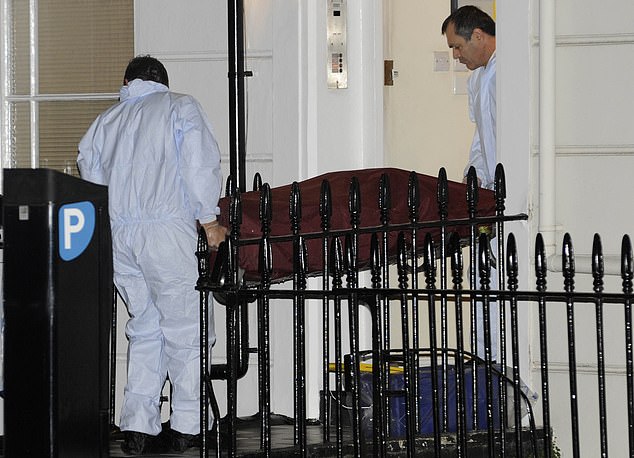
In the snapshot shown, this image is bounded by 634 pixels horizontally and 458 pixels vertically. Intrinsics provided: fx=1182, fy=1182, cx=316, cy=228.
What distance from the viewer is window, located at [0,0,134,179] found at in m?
6.55

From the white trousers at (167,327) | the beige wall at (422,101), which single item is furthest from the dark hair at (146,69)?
the beige wall at (422,101)

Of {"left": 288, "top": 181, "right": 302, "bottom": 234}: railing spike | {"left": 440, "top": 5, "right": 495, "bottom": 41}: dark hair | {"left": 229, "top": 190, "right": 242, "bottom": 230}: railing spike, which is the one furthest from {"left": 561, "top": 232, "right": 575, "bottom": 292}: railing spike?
{"left": 440, "top": 5, "right": 495, "bottom": 41}: dark hair

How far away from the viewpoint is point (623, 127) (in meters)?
5.65

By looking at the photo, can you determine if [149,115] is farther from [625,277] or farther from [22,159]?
[625,277]

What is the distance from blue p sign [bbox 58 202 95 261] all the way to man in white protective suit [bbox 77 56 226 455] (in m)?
1.53

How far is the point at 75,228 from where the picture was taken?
3510 millimetres

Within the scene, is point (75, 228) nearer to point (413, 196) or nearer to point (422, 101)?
point (413, 196)

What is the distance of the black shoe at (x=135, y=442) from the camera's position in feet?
16.7

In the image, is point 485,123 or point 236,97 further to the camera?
point 485,123

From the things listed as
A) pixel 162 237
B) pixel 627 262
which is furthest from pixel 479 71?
pixel 627 262

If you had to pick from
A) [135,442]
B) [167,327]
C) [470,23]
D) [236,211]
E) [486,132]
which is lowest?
[135,442]

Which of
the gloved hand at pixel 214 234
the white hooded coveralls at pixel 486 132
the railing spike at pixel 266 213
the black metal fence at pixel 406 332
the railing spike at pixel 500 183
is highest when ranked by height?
the white hooded coveralls at pixel 486 132

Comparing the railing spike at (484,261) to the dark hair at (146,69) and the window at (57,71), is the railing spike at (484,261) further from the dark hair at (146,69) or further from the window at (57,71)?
the window at (57,71)

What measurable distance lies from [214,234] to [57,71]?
199 cm
